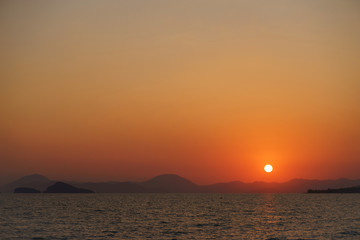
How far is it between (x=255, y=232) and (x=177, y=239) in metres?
16.8

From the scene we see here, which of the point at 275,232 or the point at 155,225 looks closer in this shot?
the point at 275,232

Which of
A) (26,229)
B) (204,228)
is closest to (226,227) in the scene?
(204,228)

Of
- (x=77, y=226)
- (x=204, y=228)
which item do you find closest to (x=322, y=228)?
(x=204, y=228)

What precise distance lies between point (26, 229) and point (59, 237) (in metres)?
14.2

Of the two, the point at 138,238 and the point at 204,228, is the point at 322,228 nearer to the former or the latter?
the point at 204,228

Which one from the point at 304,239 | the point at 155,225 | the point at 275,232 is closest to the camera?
the point at 304,239

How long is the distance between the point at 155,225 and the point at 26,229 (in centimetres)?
2575

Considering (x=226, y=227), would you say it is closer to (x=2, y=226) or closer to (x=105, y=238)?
(x=105, y=238)

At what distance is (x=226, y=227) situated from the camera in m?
84.9

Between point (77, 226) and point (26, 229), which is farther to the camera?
point (77, 226)

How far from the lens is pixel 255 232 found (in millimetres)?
76125

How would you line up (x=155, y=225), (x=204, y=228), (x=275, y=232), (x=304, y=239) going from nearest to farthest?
(x=304, y=239) < (x=275, y=232) < (x=204, y=228) < (x=155, y=225)

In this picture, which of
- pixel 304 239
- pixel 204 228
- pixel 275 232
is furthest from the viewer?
pixel 204 228

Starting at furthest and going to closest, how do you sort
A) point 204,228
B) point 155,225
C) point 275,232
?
point 155,225
point 204,228
point 275,232
